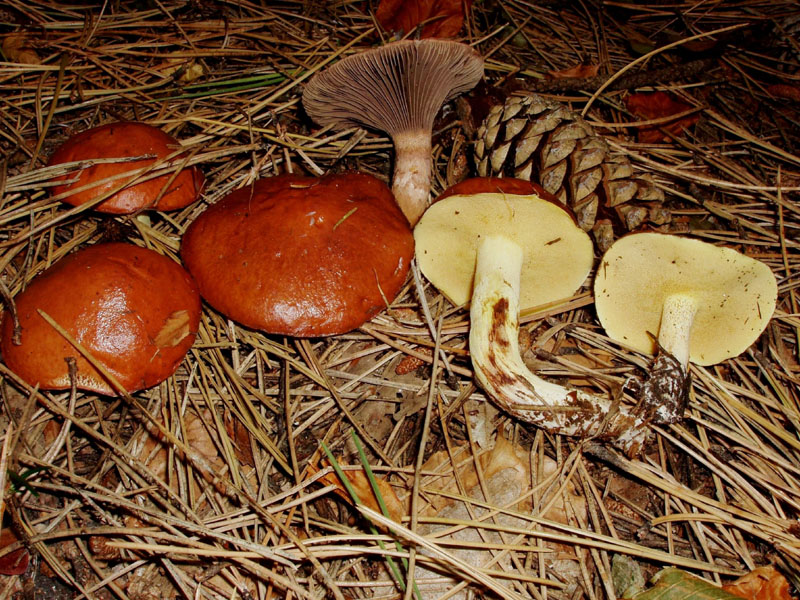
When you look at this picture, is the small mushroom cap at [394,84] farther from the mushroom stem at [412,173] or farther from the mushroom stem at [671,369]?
the mushroom stem at [671,369]

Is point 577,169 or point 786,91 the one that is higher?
point 786,91

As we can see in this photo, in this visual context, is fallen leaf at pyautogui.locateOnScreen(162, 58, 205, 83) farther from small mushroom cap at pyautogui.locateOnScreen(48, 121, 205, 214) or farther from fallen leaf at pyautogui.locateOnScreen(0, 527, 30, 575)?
fallen leaf at pyautogui.locateOnScreen(0, 527, 30, 575)

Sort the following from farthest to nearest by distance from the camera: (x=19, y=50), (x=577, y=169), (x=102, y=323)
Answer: (x=19, y=50) < (x=577, y=169) < (x=102, y=323)

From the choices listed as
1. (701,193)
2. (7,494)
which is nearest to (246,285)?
(7,494)

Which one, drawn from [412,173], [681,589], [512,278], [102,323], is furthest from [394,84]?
[681,589]

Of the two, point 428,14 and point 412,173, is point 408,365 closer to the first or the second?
point 412,173

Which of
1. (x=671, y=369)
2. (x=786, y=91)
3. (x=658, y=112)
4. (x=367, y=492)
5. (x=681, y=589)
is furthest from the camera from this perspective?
(x=786, y=91)

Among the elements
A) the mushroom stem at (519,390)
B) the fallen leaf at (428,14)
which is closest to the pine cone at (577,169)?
the mushroom stem at (519,390)
